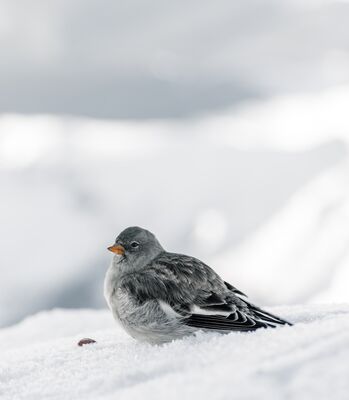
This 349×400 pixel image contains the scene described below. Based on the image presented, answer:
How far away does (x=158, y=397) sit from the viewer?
10.9 ft

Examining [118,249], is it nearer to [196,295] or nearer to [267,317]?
[196,295]

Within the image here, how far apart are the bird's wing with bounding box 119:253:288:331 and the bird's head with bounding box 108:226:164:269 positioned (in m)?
0.12

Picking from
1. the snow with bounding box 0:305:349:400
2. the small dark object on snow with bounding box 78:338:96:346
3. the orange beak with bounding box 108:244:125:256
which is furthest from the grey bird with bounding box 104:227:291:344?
the small dark object on snow with bounding box 78:338:96:346

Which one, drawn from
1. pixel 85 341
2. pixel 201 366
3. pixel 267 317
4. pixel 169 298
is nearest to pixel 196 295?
pixel 169 298

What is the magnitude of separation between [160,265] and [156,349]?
0.86m

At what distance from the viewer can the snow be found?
3.15 m

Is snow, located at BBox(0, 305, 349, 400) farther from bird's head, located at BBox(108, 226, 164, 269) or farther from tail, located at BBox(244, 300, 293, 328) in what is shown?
bird's head, located at BBox(108, 226, 164, 269)

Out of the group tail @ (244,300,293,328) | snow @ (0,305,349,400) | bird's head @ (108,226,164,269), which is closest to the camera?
snow @ (0,305,349,400)

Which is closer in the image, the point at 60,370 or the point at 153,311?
the point at 60,370

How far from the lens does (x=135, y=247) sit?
18.7 feet

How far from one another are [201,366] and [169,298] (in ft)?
4.31

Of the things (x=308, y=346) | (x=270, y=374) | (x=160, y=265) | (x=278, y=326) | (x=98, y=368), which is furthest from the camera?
(x=160, y=265)

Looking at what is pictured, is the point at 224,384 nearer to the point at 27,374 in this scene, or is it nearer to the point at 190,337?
the point at 190,337

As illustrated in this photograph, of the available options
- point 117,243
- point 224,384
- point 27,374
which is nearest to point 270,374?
point 224,384
